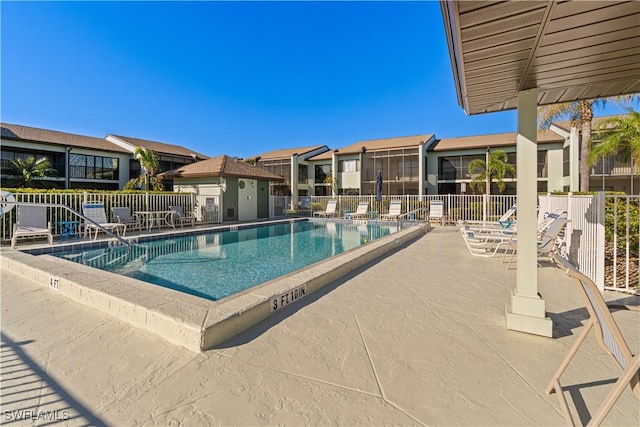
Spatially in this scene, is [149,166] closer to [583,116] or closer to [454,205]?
[454,205]

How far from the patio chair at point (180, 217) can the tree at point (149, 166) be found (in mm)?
8970

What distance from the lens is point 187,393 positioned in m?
2.11

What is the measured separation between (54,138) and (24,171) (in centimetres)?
407

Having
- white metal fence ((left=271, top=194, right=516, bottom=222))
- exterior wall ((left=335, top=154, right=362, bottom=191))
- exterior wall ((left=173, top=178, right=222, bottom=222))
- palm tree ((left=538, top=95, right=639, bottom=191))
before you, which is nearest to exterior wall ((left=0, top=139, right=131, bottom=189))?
exterior wall ((left=173, top=178, right=222, bottom=222))

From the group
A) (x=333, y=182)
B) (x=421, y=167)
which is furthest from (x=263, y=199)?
(x=421, y=167)

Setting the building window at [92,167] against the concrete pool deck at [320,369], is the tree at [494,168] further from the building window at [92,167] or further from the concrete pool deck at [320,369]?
the building window at [92,167]

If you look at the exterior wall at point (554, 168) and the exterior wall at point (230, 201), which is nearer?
the exterior wall at point (230, 201)

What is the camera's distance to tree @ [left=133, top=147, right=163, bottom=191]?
20448 mm

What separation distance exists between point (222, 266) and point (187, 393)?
487 centimetres

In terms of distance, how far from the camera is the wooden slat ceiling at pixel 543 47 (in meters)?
2.18

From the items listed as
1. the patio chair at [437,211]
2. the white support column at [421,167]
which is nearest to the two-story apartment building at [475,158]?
the white support column at [421,167]

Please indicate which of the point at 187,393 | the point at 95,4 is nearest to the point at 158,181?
the point at 95,4

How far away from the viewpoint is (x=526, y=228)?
3.26 meters

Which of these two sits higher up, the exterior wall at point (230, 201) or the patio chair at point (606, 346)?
the exterior wall at point (230, 201)
